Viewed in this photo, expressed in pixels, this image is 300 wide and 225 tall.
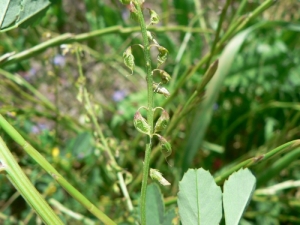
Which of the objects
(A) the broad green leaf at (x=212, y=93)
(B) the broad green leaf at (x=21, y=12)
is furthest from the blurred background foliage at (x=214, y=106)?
(B) the broad green leaf at (x=21, y=12)

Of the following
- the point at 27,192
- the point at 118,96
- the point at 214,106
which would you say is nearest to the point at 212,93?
the point at 27,192

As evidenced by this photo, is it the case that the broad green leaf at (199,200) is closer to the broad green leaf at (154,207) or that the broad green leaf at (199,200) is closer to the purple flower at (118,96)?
the broad green leaf at (154,207)

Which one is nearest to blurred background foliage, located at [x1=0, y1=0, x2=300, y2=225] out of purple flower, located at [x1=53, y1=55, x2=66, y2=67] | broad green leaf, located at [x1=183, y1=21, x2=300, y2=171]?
purple flower, located at [x1=53, y1=55, x2=66, y2=67]

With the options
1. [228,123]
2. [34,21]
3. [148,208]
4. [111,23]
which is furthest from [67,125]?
[148,208]

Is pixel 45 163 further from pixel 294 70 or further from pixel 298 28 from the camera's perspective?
pixel 294 70

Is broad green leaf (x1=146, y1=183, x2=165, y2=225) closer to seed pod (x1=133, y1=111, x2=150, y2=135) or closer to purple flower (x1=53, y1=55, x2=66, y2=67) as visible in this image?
seed pod (x1=133, y1=111, x2=150, y2=135)

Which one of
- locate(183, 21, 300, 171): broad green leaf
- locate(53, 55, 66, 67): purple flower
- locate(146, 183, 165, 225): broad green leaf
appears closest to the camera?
locate(146, 183, 165, 225): broad green leaf
